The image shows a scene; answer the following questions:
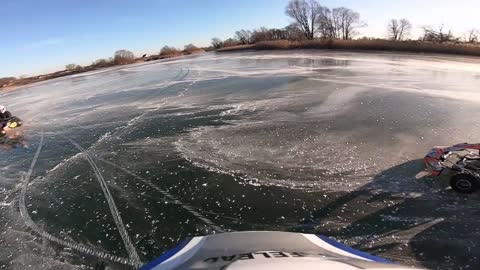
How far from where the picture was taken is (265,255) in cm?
264

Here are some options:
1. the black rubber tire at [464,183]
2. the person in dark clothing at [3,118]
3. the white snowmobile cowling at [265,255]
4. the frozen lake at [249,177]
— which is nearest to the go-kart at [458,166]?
the black rubber tire at [464,183]

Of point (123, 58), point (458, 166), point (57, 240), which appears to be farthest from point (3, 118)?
point (123, 58)

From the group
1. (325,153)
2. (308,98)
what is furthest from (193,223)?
(308,98)

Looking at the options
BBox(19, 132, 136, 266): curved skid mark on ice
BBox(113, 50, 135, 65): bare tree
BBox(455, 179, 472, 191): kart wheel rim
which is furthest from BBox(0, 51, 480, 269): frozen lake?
BBox(113, 50, 135, 65): bare tree

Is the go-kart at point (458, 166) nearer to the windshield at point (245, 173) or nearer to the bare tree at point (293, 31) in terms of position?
the windshield at point (245, 173)

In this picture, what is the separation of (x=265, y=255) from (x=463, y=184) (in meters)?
3.88

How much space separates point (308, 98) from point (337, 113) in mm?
2209

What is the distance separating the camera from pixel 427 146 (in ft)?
23.2

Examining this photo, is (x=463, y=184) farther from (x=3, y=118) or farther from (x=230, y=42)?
(x=230, y=42)

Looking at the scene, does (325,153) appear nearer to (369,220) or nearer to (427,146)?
(427,146)

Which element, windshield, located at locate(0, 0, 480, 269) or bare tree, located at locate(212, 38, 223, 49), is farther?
bare tree, located at locate(212, 38, 223, 49)

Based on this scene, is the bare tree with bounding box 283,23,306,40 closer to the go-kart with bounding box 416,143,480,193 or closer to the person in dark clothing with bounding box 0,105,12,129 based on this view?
the person in dark clothing with bounding box 0,105,12,129

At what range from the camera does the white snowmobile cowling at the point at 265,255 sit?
229 cm

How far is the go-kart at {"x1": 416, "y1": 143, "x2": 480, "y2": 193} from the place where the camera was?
5082mm
